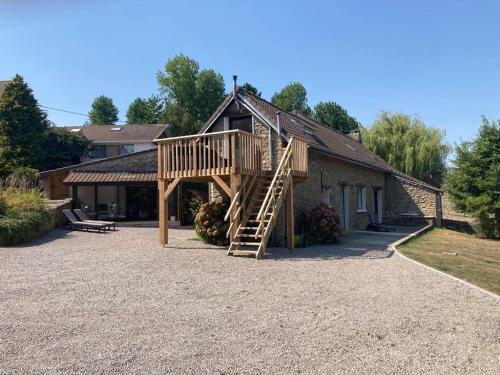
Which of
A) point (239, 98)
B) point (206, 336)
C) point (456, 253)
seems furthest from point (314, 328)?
point (239, 98)

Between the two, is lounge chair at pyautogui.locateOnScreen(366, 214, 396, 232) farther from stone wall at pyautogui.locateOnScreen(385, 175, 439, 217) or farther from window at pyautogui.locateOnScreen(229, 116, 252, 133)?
window at pyautogui.locateOnScreen(229, 116, 252, 133)

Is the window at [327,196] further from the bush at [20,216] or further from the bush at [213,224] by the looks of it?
the bush at [20,216]

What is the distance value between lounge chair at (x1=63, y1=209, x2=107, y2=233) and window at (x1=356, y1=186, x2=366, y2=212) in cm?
1166

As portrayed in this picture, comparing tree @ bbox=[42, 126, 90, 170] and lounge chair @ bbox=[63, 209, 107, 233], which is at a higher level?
tree @ bbox=[42, 126, 90, 170]

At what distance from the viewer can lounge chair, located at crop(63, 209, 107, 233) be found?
15.9 meters

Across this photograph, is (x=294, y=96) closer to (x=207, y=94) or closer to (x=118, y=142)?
(x=207, y=94)

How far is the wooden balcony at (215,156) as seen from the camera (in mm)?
11406

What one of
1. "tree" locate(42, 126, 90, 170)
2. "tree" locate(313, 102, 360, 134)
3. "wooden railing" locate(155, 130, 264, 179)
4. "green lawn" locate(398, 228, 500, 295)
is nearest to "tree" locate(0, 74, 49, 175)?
"tree" locate(42, 126, 90, 170)

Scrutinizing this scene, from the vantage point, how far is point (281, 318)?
5.52 m

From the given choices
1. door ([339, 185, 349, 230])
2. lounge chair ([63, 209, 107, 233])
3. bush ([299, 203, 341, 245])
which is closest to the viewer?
bush ([299, 203, 341, 245])

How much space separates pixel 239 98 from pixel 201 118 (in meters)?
37.6

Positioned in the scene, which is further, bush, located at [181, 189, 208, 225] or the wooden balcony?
bush, located at [181, 189, 208, 225]

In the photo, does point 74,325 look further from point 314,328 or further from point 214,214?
point 214,214

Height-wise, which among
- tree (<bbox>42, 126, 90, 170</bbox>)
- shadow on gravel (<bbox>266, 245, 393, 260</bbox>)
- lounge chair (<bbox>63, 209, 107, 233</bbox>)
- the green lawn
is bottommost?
the green lawn
